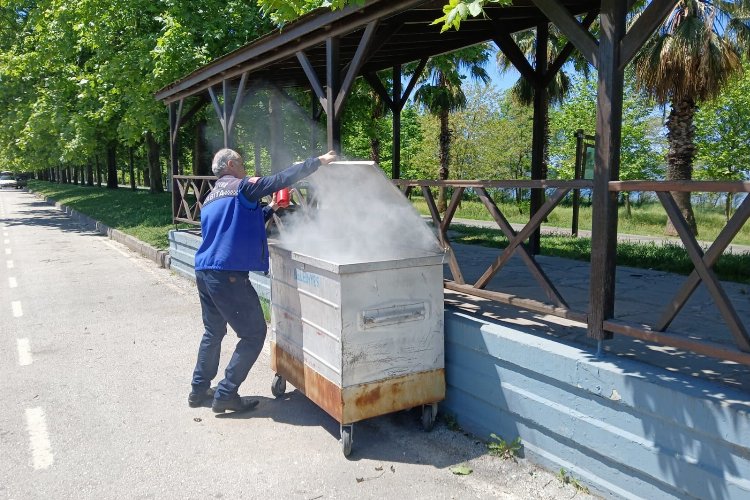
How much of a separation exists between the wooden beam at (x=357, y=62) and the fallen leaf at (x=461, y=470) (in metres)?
3.71

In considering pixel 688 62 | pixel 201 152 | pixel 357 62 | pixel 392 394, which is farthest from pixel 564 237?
pixel 201 152

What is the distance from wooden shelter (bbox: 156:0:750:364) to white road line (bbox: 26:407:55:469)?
3097 mm

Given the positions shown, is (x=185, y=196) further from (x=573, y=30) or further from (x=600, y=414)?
(x=600, y=414)

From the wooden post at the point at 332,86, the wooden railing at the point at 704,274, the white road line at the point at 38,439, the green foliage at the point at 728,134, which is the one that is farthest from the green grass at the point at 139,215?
the green foliage at the point at 728,134

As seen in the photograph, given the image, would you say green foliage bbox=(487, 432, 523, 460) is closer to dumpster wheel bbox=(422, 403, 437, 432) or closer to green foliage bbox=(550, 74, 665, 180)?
dumpster wheel bbox=(422, 403, 437, 432)

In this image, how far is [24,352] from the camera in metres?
6.08

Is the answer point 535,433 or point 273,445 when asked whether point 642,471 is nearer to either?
point 535,433

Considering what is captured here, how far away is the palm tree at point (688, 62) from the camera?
14430 millimetres

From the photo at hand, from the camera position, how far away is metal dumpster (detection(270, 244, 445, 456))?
147 inches

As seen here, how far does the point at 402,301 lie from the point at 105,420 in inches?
96.7

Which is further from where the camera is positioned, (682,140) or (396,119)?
(682,140)

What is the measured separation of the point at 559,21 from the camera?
3693 millimetres

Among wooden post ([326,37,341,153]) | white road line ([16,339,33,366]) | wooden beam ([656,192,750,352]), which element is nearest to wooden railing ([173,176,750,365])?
wooden beam ([656,192,750,352])

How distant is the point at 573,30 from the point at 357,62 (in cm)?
Result: 247
